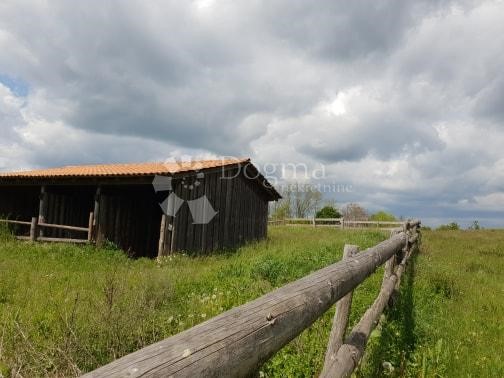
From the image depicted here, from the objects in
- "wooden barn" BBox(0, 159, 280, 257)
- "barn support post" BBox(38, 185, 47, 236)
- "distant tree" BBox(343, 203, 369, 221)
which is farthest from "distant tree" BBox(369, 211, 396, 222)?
"barn support post" BBox(38, 185, 47, 236)

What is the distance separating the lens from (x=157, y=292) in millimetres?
7105

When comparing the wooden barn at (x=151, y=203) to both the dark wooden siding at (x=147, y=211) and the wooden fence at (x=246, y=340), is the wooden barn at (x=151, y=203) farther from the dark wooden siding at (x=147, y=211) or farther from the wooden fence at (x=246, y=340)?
the wooden fence at (x=246, y=340)

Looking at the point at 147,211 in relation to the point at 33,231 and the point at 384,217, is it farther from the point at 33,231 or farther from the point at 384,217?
the point at 384,217

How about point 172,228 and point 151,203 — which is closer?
point 172,228

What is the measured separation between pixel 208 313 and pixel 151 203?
1285cm

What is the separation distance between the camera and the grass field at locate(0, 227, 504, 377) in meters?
4.28

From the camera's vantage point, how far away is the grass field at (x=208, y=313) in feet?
14.0

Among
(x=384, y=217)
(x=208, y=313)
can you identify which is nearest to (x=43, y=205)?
(x=208, y=313)

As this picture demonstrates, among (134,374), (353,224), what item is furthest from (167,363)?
(353,224)

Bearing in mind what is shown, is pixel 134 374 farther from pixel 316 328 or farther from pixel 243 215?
pixel 243 215

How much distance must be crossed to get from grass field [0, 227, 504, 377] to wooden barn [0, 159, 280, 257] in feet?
9.71

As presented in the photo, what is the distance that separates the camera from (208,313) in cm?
611

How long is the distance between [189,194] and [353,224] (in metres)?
22.2

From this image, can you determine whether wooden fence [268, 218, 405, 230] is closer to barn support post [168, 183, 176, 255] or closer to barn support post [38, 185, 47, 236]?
barn support post [168, 183, 176, 255]
